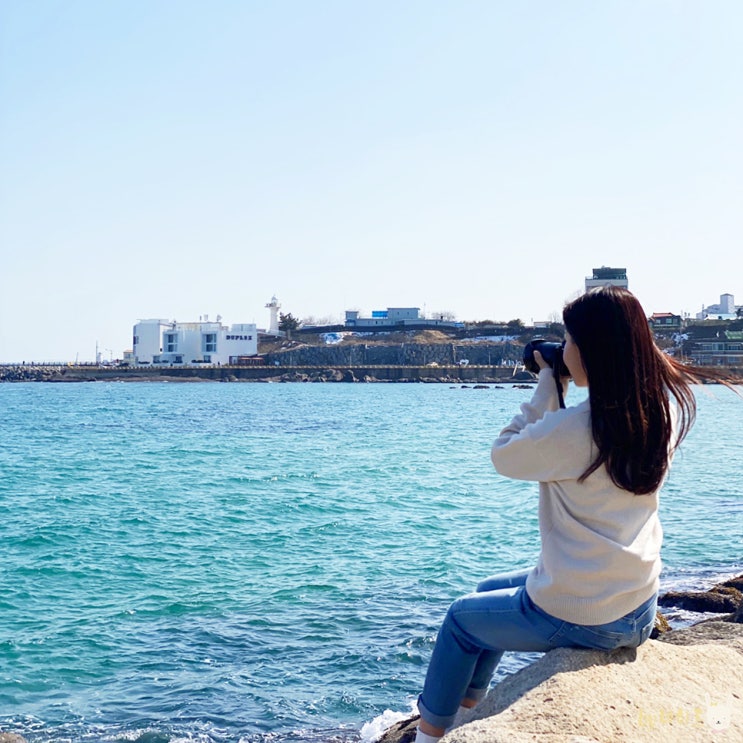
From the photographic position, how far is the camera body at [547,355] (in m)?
3.08

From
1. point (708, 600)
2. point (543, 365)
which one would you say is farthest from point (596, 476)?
point (708, 600)

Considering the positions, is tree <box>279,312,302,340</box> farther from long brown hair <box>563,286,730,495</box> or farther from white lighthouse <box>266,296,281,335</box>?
long brown hair <box>563,286,730,495</box>

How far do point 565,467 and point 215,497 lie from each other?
16967 mm

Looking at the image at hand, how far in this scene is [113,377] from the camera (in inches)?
4414

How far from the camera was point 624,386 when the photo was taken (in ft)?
9.34

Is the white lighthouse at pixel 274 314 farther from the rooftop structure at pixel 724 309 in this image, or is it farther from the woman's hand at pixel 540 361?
the woman's hand at pixel 540 361

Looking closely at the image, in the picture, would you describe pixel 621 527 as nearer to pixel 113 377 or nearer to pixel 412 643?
pixel 412 643

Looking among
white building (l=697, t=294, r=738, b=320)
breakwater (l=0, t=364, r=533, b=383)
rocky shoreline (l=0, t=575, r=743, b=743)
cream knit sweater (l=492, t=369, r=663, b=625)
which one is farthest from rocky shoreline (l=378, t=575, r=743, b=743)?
white building (l=697, t=294, r=738, b=320)

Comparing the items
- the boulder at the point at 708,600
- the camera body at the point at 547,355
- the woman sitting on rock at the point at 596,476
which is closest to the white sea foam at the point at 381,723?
the boulder at the point at 708,600

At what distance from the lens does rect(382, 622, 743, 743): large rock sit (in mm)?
2771

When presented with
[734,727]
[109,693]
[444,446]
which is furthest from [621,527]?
[444,446]

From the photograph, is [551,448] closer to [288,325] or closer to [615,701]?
[615,701]

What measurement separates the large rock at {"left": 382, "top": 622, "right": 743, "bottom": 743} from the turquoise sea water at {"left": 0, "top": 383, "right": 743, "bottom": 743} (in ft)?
3.28

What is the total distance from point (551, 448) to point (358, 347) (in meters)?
120
